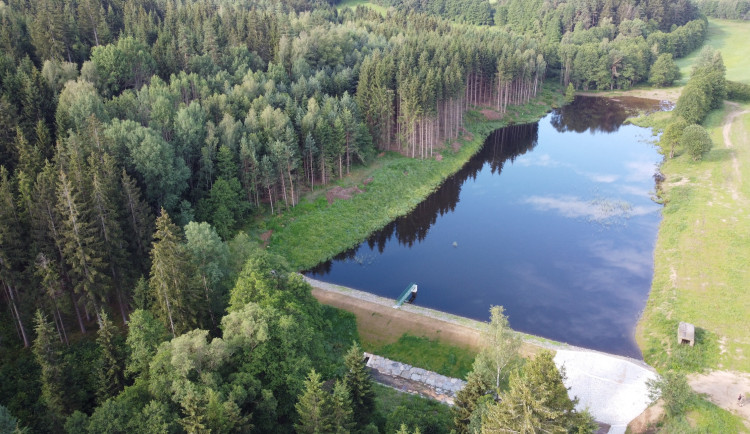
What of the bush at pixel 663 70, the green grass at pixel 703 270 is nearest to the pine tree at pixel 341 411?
the green grass at pixel 703 270

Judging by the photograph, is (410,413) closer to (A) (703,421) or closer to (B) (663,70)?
(A) (703,421)

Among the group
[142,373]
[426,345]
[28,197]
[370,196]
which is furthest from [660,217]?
[28,197]

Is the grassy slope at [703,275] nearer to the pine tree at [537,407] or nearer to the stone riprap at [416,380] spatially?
the stone riprap at [416,380]

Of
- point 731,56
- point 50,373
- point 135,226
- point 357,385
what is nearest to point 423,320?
point 357,385

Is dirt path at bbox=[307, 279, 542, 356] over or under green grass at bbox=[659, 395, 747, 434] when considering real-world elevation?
over

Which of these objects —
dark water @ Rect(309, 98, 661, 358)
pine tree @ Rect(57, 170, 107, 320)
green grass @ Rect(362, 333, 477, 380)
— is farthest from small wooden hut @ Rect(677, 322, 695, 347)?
pine tree @ Rect(57, 170, 107, 320)

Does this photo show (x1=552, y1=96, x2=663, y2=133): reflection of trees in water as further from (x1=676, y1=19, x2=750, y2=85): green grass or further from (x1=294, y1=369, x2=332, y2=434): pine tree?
(x1=294, y1=369, x2=332, y2=434): pine tree
